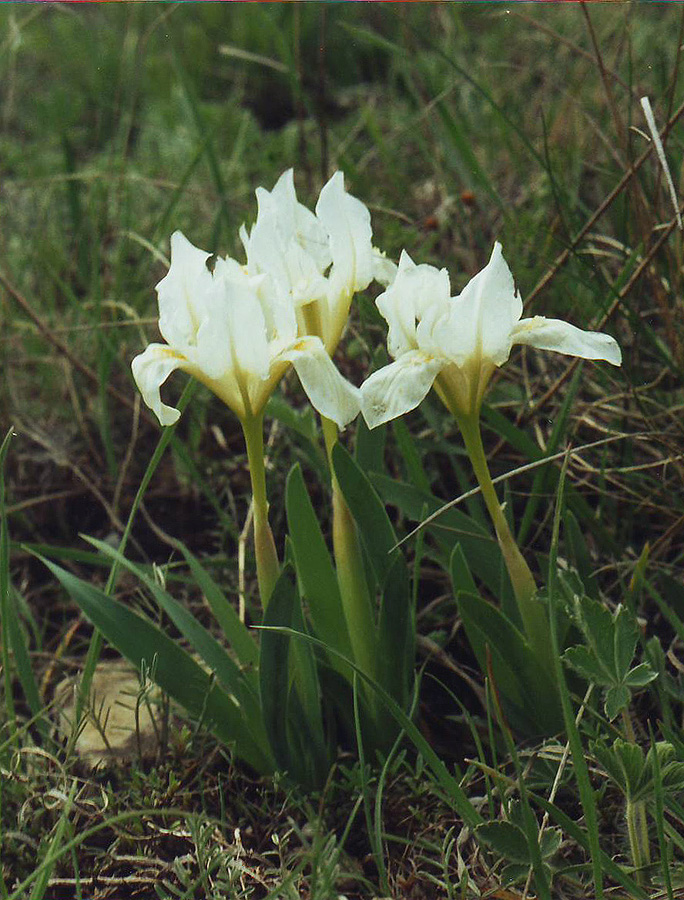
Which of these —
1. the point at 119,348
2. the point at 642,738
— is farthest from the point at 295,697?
the point at 119,348

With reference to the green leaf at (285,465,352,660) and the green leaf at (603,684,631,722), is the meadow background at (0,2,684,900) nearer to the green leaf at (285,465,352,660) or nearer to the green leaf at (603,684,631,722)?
the green leaf at (603,684,631,722)

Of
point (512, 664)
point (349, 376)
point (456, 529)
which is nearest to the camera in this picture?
point (512, 664)

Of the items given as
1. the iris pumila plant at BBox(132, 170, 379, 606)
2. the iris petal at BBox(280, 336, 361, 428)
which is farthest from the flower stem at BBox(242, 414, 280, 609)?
the iris petal at BBox(280, 336, 361, 428)

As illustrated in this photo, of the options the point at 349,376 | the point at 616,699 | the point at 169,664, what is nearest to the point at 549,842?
the point at 616,699

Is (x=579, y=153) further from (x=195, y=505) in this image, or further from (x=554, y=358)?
(x=195, y=505)

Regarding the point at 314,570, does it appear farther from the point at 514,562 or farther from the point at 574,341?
the point at 574,341

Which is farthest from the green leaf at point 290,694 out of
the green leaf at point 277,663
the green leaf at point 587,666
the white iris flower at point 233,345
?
the green leaf at point 587,666

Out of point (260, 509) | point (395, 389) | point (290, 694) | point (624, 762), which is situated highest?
point (395, 389)

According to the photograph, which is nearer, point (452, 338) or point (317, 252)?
point (452, 338)
